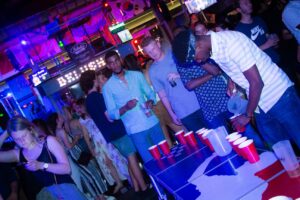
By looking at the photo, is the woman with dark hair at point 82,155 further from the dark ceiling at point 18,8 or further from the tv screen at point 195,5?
the tv screen at point 195,5

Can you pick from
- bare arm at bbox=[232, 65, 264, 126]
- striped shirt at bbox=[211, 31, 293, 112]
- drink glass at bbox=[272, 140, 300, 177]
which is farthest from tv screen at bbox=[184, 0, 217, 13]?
drink glass at bbox=[272, 140, 300, 177]

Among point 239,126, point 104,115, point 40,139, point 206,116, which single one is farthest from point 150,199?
point 239,126

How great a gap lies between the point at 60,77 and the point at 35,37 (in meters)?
2.79

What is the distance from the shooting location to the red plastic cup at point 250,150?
→ 1771 mm

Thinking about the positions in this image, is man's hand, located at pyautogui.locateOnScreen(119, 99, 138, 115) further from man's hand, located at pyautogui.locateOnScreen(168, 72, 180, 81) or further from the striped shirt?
the striped shirt

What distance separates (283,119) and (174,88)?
6.09 feet

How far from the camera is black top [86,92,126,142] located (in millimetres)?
4555

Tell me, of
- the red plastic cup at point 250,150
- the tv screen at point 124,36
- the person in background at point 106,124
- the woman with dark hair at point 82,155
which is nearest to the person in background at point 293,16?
the red plastic cup at point 250,150

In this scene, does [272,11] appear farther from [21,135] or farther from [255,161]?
[21,135]

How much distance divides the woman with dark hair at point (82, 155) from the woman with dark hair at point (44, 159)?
1.70m

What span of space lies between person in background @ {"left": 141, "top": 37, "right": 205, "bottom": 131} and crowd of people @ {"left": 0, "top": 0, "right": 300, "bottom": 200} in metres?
0.01

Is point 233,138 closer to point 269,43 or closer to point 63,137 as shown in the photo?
point 269,43

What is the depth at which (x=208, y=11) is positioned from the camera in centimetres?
1217

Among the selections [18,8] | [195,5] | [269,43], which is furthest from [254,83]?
[195,5]
